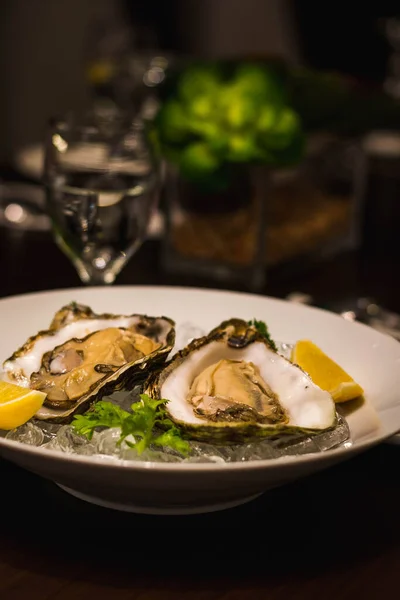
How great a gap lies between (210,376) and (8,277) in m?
0.85

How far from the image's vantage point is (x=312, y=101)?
198 cm

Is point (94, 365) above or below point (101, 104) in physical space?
above

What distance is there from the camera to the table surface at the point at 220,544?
0.70m

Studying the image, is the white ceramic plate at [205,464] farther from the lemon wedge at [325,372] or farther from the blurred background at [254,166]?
the blurred background at [254,166]

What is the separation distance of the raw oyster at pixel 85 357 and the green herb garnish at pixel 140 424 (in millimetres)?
57

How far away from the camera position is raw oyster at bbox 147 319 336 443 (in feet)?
2.52

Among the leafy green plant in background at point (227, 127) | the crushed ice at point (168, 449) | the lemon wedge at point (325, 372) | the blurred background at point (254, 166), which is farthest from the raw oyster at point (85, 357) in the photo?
the leafy green plant in background at point (227, 127)

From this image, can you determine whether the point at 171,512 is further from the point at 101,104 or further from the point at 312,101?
the point at 101,104

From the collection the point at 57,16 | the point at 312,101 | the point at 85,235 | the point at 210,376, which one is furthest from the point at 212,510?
the point at 57,16

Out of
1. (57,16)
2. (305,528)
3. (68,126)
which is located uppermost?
(68,126)

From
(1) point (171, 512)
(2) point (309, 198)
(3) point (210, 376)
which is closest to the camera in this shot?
(1) point (171, 512)

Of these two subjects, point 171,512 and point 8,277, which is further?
point 8,277

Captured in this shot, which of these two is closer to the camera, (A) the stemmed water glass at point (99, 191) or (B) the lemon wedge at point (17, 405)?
(B) the lemon wedge at point (17, 405)

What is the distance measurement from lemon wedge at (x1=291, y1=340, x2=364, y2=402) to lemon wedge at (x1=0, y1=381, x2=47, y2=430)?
11.4 inches
